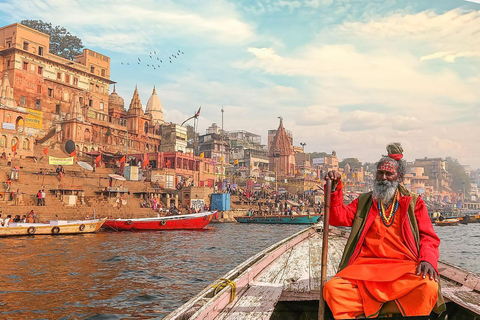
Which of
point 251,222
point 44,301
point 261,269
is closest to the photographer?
point 261,269

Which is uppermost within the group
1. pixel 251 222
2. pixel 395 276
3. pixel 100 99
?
pixel 100 99

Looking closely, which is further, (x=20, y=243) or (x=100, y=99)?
(x=100, y=99)

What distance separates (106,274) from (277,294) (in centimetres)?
811

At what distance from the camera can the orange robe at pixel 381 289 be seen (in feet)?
10.6

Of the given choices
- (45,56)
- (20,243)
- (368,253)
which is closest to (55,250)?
(20,243)

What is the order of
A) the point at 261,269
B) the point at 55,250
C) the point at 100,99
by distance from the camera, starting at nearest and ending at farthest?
1. the point at 261,269
2. the point at 55,250
3. the point at 100,99

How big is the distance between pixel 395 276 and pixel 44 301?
24.0 feet

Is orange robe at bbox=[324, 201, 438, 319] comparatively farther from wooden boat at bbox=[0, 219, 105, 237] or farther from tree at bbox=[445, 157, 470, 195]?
tree at bbox=[445, 157, 470, 195]

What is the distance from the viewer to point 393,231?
3.66 meters

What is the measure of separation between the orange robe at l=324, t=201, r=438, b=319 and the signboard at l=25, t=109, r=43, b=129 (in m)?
44.7

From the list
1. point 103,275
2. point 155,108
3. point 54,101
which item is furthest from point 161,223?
point 155,108

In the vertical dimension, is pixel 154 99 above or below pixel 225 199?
above

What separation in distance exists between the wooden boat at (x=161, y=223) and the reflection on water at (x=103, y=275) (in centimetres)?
607

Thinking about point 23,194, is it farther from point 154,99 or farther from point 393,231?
point 154,99
